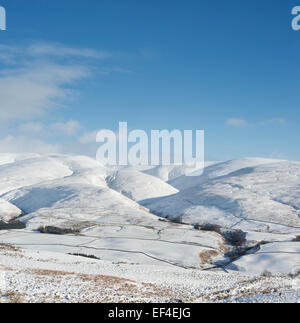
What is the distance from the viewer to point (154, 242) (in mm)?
43500

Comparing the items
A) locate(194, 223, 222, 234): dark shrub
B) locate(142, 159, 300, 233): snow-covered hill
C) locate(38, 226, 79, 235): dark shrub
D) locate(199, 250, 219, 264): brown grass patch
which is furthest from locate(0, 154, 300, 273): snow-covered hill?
locate(38, 226, 79, 235): dark shrub

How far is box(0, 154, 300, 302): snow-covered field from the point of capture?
56.9 ft

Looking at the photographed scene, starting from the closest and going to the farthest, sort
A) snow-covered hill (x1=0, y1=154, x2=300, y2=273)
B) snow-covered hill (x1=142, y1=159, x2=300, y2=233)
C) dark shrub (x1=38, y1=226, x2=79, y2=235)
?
1. snow-covered hill (x1=0, y1=154, x2=300, y2=273)
2. dark shrub (x1=38, y1=226, x2=79, y2=235)
3. snow-covered hill (x1=142, y1=159, x2=300, y2=233)

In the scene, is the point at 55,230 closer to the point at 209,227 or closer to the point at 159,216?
the point at 209,227

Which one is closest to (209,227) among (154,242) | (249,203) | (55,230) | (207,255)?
(249,203)

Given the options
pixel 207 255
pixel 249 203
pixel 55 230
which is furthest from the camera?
pixel 249 203

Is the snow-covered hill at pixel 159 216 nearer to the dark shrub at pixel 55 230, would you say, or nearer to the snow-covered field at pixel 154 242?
the snow-covered field at pixel 154 242

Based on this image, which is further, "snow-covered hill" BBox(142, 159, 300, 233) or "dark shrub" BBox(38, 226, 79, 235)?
"snow-covered hill" BBox(142, 159, 300, 233)

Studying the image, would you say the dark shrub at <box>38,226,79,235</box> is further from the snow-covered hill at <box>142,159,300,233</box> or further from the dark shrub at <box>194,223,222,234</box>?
the snow-covered hill at <box>142,159,300,233</box>

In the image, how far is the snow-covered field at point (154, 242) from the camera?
17344mm

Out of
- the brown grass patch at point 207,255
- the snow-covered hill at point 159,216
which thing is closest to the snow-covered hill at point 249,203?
the snow-covered hill at point 159,216
